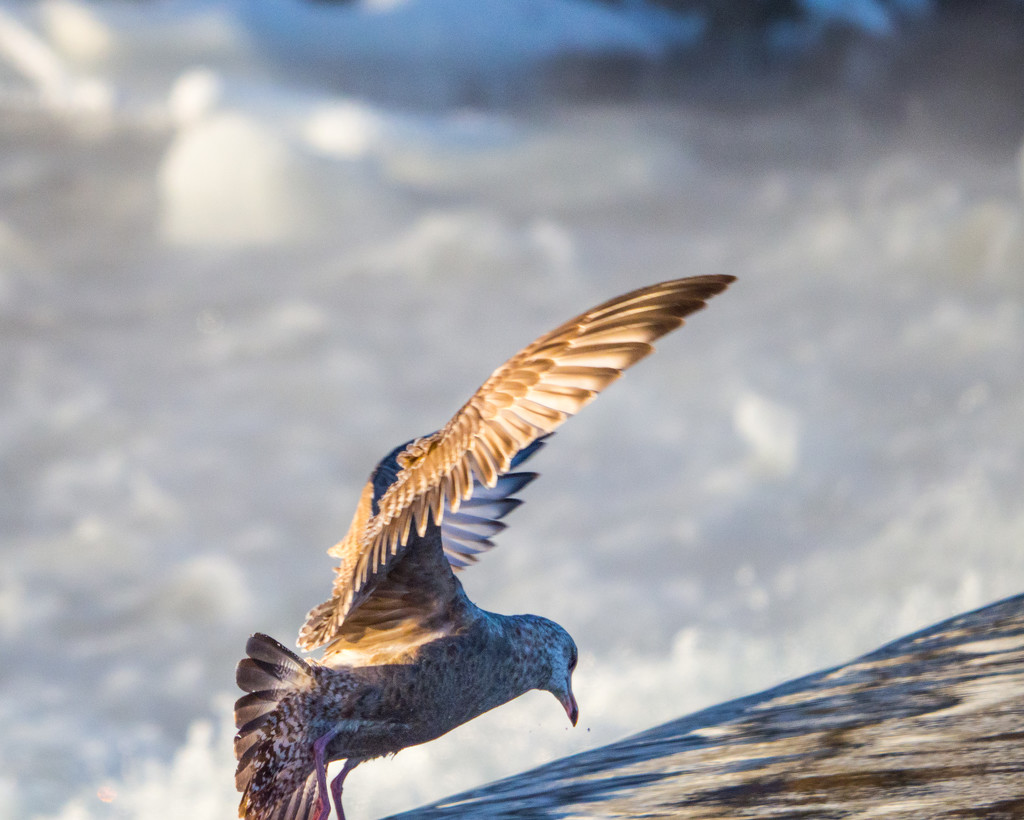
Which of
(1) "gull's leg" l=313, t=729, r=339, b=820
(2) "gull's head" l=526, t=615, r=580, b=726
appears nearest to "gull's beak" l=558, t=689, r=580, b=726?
(2) "gull's head" l=526, t=615, r=580, b=726

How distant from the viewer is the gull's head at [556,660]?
5.17 meters

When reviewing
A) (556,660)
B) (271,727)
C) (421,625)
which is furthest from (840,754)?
(271,727)

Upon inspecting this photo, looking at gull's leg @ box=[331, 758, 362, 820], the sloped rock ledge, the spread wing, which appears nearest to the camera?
the sloped rock ledge

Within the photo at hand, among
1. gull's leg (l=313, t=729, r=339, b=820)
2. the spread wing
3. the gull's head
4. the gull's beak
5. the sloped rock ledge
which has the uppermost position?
the spread wing

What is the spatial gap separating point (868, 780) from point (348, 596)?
6.44 feet

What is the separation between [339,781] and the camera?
14.7ft

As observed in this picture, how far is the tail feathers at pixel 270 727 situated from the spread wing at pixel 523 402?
41 cm

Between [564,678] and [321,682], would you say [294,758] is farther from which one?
[564,678]

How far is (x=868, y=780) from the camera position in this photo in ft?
10.2

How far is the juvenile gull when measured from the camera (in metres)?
3.32

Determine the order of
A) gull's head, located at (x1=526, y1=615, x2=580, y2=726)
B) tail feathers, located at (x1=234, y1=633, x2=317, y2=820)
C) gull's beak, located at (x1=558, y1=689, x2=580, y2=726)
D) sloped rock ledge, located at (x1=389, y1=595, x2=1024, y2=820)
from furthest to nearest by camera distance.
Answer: gull's beak, located at (x1=558, y1=689, x2=580, y2=726) → gull's head, located at (x1=526, y1=615, x2=580, y2=726) → tail feathers, located at (x1=234, y1=633, x2=317, y2=820) → sloped rock ledge, located at (x1=389, y1=595, x2=1024, y2=820)

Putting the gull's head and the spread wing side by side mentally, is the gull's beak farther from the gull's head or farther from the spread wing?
the spread wing

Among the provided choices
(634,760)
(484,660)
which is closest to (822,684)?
(634,760)

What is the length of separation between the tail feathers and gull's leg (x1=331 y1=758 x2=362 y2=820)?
24cm
